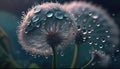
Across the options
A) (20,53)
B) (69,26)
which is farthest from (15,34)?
(69,26)

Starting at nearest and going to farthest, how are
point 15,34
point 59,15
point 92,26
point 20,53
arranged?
1. point 59,15
2. point 92,26
3. point 15,34
4. point 20,53

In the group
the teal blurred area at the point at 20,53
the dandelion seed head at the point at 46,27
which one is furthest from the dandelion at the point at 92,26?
the teal blurred area at the point at 20,53

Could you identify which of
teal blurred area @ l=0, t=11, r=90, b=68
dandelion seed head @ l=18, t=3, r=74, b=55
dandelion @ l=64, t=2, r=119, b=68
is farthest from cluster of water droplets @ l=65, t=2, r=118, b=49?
teal blurred area @ l=0, t=11, r=90, b=68

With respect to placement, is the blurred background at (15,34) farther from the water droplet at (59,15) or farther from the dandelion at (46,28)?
the water droplet at (59,15)

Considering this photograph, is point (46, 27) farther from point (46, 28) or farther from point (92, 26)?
point (92, 26)

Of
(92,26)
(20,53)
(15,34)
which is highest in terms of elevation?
(92,26)

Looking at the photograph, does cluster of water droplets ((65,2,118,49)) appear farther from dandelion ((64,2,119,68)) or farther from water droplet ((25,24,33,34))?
water droplet ((25,24,33,34))
